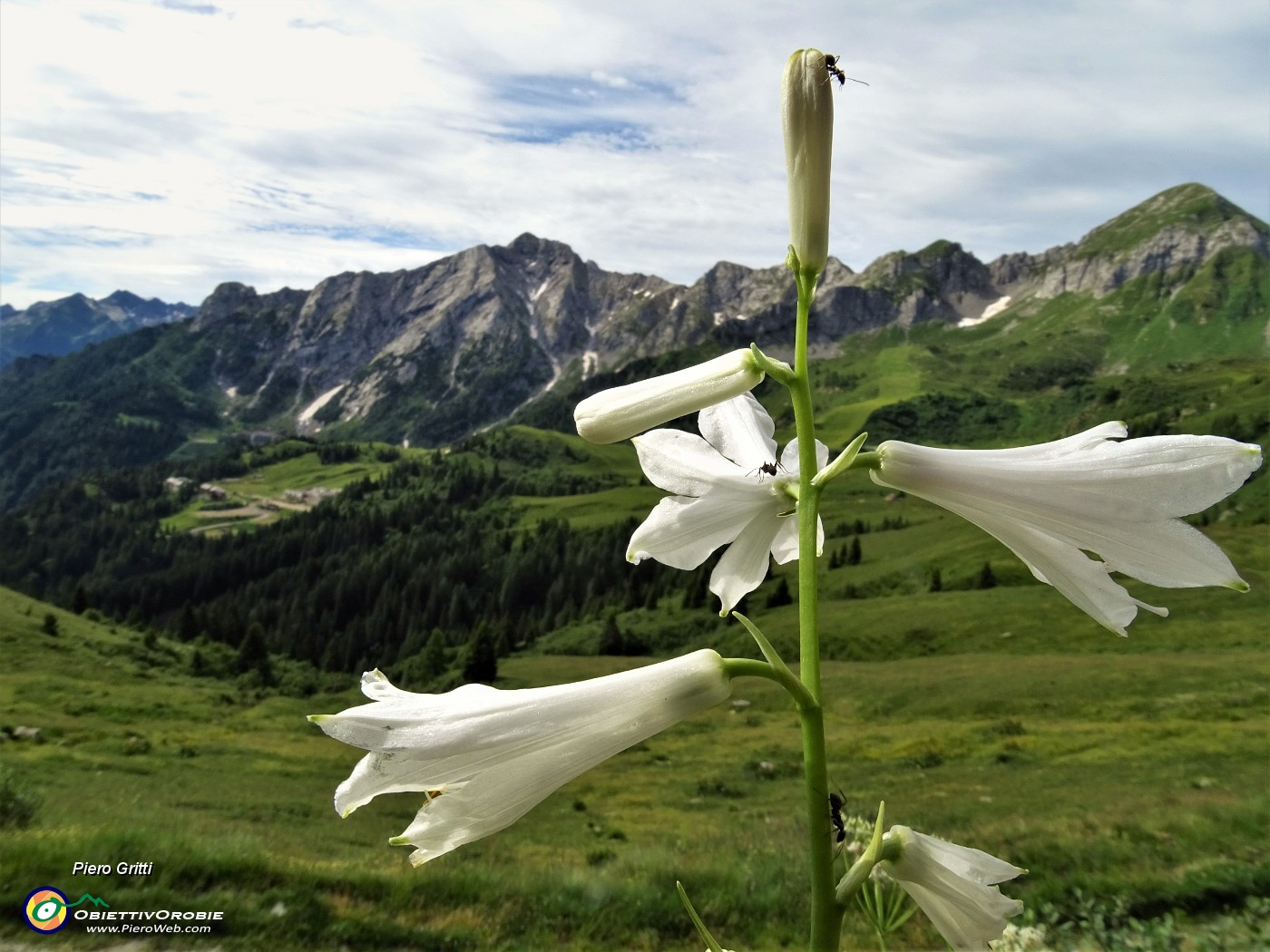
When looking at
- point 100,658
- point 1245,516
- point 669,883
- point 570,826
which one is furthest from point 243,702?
point 1245,516

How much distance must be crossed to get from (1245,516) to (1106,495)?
15123 centimetres

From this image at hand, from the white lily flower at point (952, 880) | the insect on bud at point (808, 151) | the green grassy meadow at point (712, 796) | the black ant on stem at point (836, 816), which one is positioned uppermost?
the insect on bud at point (808, 151)

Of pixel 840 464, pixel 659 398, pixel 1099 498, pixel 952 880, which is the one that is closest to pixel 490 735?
pixel 659 398

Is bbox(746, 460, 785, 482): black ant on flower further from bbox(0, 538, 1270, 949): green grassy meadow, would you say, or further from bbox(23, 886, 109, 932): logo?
bbox(23, 886, 109, 932): logo

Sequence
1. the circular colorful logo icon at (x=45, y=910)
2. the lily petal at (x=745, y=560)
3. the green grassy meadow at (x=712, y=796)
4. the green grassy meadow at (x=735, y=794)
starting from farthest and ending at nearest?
the green grassy meadow at (x=712, y=796) → the green grassy meadow at (x=735, y=794) → the circular colorful logo icon at (x=45, y=910) → the lily petal at (x=745, y=560)

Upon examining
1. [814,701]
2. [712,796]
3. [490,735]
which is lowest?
[712,796]

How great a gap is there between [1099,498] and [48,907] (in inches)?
615

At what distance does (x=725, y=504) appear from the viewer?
260 cm

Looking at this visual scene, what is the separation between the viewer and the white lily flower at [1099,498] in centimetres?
197

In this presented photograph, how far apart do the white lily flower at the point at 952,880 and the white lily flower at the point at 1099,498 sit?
2.60ft

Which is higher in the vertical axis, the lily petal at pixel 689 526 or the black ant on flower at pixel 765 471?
the black ant on flower at pixel 765 471

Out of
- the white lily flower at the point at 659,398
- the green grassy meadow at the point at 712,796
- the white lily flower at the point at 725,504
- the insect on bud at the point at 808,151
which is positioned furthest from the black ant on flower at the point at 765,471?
the green grassy meadow at the point at 712,796

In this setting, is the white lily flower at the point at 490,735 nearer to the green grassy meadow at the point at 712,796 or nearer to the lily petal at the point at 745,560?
the lily petal at the point at 745,560

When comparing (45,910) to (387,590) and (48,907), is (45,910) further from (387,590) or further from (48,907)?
(387,590)
